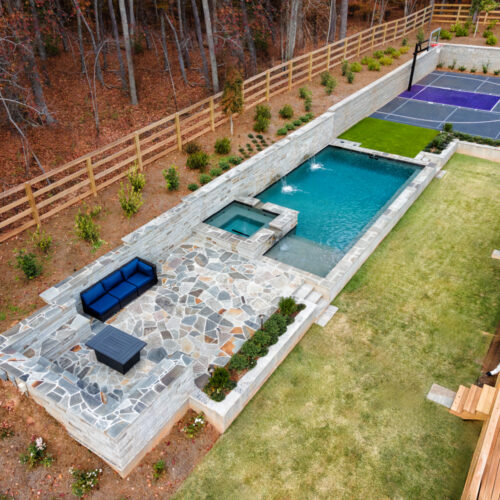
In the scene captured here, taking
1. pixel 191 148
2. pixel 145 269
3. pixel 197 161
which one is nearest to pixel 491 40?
pixel 191 148

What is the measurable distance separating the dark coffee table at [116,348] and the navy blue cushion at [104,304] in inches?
43.6

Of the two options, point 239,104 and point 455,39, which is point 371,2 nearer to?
point 455,39

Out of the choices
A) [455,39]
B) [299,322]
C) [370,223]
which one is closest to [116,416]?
[299,322]

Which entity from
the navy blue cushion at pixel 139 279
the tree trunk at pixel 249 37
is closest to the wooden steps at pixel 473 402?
the navy blue cushion at pixel 139 279

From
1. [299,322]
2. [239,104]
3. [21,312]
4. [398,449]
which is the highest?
[239,104]

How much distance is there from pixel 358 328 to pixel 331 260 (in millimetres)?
2294

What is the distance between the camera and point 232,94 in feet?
47.8

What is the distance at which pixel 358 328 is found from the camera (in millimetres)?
9844

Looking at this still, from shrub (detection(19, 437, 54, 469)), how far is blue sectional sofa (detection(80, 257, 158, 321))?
287 cm

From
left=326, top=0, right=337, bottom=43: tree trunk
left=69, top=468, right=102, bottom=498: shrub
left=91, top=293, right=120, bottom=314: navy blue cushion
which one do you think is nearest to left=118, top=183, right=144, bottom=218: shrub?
left=91, top=293, right=120, bottom=314: navy blue cushion

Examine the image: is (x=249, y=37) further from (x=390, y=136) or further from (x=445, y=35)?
(x=445, y=35)

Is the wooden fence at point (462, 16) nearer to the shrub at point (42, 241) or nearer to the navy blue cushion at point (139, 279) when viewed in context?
the navy blue cushion at point (139, 279)

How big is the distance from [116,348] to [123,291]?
2.02 metres

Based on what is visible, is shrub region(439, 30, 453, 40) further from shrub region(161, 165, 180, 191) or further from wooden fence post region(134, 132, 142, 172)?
wooden fence post region(134, 132, 142, 172)
